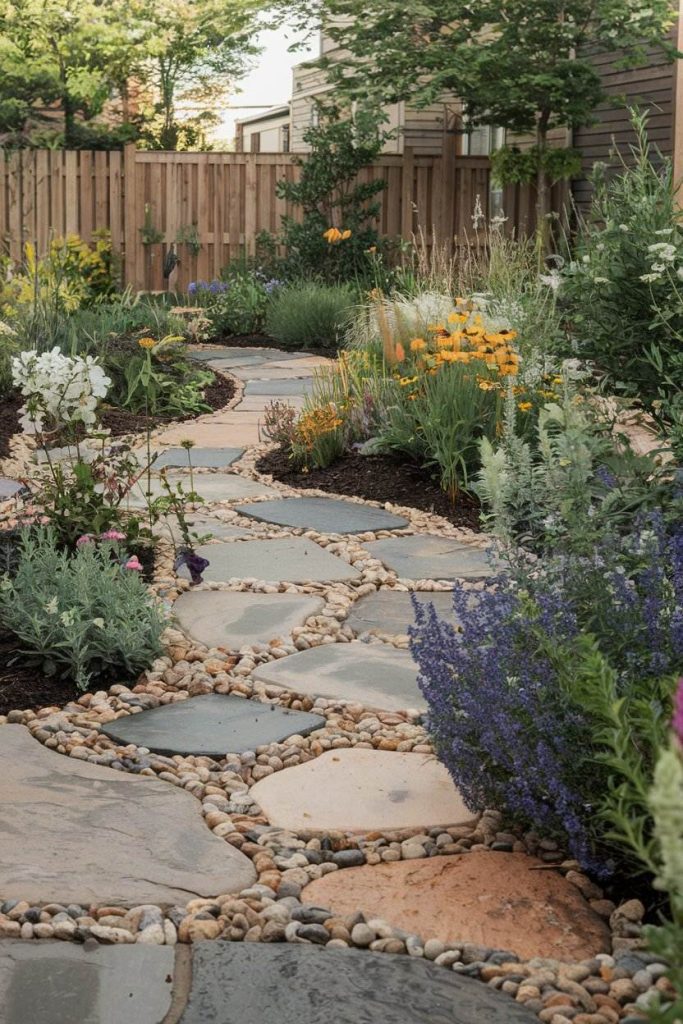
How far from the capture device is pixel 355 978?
1.86 metres

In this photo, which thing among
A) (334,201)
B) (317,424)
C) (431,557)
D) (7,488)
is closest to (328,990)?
(431,557)

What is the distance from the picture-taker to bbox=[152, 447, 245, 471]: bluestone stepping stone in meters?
6.26

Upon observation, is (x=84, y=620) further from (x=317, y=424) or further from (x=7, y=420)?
(x=7, y=420)

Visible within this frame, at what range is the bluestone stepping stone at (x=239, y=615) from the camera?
3645 mm

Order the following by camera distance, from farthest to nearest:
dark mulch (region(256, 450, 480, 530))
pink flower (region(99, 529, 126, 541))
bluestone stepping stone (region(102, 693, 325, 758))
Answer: dark mulch (region(256, 450, 480, 530))
pink flower (region(99, 529, 126, 541))
bluestone stepping stone (region(102, 693, 325, 758))

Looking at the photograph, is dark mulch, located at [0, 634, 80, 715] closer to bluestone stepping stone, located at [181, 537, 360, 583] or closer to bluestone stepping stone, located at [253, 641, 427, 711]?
bluestone stepping stone, located at [253, 641, 427, 711]

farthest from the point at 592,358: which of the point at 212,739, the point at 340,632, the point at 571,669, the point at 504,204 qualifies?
the point at 504,204

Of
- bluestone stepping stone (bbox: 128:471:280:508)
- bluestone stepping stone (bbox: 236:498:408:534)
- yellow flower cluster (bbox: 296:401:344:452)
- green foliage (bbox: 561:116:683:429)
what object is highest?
green foliage (bbox: 561:116:683:429)

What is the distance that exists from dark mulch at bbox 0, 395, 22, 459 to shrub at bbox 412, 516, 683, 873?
14.5 feet

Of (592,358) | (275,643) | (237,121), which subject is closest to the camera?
(275,643)

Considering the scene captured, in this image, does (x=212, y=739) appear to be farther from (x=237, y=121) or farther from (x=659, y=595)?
(x=237, y=121)

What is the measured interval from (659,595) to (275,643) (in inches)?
55.8

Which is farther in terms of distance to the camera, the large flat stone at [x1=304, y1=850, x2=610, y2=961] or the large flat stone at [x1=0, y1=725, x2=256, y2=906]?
the large flat stone at [x1=0, y1=725, x2=256, y2=906]

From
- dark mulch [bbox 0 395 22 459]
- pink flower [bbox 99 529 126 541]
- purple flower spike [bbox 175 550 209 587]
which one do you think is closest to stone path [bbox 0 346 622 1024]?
purple flower spike [bbox 175 550 209 587]
